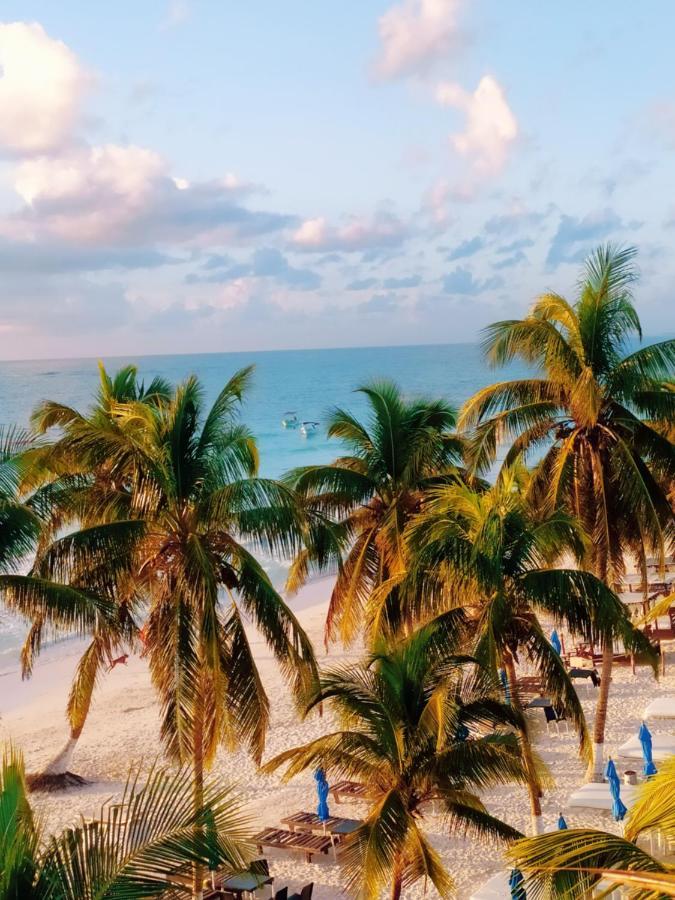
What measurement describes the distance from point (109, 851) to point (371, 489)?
11684 mm

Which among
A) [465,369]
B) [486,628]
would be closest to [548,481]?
[486,628]

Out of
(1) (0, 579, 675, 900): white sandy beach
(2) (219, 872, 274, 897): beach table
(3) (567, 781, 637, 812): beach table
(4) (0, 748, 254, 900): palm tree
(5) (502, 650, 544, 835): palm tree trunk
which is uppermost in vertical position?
(4) (0, 748, 254, 900): palm tree

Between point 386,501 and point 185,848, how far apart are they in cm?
1154

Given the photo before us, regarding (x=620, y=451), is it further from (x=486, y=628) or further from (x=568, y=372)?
(x=486, y=628)

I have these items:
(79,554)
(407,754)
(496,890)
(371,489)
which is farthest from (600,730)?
(79,554)

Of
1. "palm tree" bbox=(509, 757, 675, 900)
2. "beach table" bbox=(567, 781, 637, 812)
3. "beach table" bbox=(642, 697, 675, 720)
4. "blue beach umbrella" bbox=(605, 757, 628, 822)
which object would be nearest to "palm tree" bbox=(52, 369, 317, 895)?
"beach table" bbox=(567, 781, 637, 812)

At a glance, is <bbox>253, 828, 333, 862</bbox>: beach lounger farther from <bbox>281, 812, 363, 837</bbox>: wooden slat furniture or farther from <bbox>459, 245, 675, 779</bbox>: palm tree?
<bbox>459, 245, 675, 779</bbox>: palm tree

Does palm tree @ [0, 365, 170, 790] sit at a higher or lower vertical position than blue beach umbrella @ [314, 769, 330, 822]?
higher

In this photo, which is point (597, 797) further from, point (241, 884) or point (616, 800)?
point (241, 884)

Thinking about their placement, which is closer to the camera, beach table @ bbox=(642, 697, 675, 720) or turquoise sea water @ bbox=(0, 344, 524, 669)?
beach table @ bbox=(642, 697, 675, 720)

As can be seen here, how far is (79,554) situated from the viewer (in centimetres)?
Result: 1084

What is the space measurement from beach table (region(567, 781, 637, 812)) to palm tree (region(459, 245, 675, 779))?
121 cm

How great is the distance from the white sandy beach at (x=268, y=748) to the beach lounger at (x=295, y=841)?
10.9 inches

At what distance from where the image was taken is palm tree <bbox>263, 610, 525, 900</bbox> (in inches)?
351
